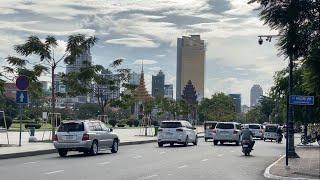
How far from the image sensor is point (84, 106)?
146 m

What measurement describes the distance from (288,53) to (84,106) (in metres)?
128

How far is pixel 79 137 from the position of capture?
28.0 m

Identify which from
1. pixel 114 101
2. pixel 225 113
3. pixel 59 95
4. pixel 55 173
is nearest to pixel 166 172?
pixel 55 173

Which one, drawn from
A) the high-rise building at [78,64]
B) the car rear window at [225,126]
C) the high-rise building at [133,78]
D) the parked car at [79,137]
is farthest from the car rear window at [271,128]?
the parked car at [79,137]

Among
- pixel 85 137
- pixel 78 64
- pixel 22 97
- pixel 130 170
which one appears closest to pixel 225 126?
pixel 78 64

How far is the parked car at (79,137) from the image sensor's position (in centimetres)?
2805

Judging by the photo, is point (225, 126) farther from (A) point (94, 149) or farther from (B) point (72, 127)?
(B) point (72, 127)

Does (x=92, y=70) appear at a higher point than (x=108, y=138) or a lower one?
higher

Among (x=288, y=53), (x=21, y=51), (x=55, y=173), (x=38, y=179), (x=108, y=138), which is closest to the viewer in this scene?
(x=38, y=179)

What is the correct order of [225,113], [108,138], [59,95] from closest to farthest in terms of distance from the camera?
[108,138] < [59,95] < [225,113]

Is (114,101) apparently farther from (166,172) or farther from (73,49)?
(166,172)

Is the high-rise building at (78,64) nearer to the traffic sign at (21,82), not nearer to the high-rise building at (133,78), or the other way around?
the traffic sign at (21,82)

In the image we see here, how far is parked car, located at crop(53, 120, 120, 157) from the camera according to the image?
28047 mm

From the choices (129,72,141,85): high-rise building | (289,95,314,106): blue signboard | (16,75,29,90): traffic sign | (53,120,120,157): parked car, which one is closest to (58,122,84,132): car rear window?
(53,120,120,157): parked car
